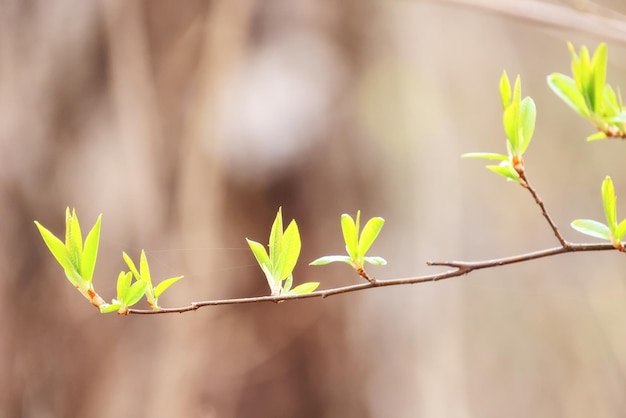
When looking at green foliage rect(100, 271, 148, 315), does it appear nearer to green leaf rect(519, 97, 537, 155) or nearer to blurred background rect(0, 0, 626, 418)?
green leaf rect(519, 97, 537, 155)

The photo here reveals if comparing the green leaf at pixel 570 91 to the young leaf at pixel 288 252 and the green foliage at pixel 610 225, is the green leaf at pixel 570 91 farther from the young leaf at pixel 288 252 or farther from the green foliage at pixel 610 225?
the young leaf at pixel 288 252

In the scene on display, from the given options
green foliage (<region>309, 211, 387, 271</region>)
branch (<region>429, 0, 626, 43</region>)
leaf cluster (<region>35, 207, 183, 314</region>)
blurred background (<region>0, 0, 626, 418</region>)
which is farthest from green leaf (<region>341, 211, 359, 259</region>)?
blurred background (<region>0, 0, 626, 418</region>)

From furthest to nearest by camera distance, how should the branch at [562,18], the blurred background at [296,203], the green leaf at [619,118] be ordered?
the blurred background at [296,203], the branch at [562,18], the green leaf at [619,118]

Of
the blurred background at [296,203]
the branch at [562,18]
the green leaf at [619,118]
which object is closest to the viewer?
the green leaf at [619,118]

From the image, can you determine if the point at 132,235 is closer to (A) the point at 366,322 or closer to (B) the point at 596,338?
(A) the point at 366,322

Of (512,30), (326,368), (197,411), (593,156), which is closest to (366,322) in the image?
(326,368)

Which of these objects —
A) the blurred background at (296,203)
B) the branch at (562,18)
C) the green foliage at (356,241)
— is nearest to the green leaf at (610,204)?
the green foliage at (356,241)
